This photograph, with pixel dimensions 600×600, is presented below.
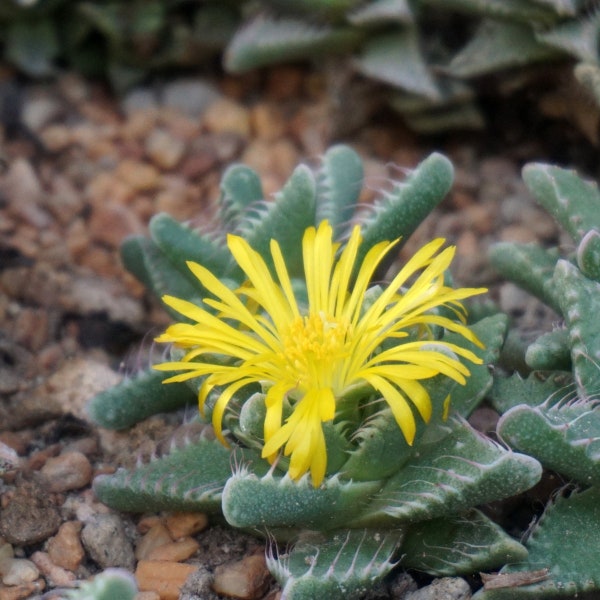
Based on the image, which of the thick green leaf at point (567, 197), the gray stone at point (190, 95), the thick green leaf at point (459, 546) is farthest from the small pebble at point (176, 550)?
the gray stone at point (190, 95)

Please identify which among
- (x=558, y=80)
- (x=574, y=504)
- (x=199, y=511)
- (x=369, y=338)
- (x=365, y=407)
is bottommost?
(x=199, y=511)

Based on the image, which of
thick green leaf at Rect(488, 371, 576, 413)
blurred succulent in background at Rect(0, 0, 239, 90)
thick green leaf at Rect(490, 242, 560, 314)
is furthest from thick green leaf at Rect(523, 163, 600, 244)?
blurred succulent in background at Rect(0, 0, 239, 90)

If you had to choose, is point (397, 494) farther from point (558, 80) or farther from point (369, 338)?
point (558, 80)

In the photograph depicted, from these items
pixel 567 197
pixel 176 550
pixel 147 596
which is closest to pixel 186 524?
pixel 176 550

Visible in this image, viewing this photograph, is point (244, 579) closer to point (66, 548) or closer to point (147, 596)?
point (147, 596)

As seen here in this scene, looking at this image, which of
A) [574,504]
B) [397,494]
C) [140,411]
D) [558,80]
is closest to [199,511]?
[140,411]
